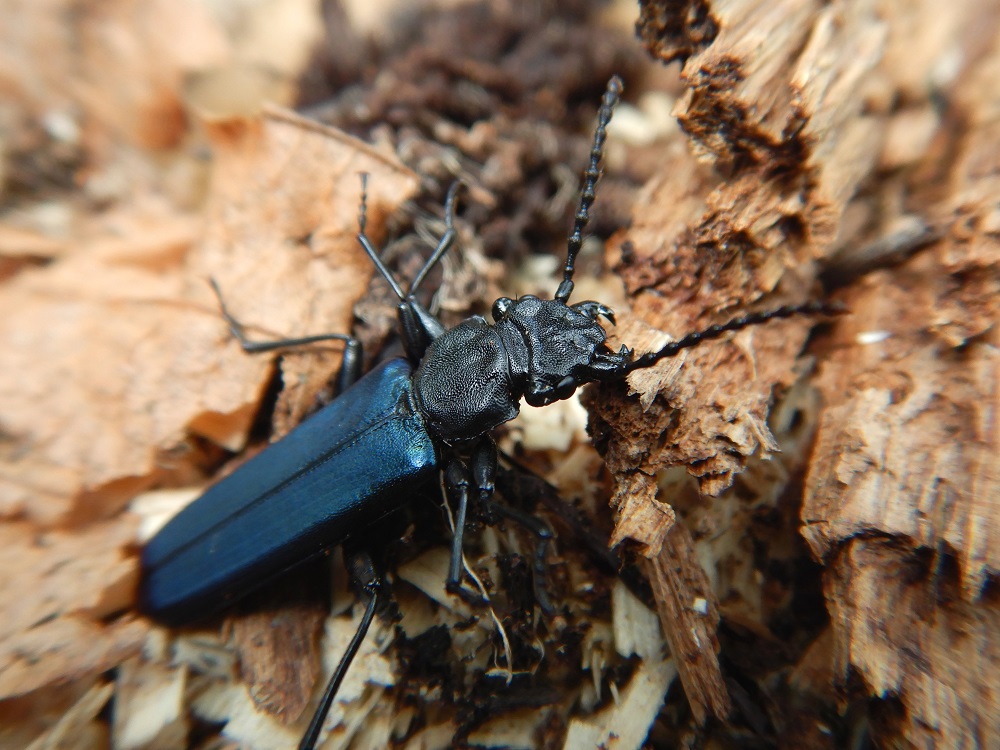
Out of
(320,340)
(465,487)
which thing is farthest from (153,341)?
(465,487)

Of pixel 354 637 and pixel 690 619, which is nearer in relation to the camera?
pixel 690 619

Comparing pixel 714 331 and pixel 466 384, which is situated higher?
pixel 466 384

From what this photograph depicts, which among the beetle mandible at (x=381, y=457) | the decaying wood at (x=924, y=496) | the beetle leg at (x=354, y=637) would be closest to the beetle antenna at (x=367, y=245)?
the beetle mandible at (x=381, y=457)

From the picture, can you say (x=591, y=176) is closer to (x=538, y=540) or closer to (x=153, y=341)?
(x=538, y=540)

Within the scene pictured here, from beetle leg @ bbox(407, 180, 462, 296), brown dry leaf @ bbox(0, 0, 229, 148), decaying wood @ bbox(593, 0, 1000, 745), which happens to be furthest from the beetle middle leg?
brown dry leaf @ bbox(0, 0, 229, 148)

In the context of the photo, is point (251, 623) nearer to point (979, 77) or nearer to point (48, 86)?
point (48, 86)

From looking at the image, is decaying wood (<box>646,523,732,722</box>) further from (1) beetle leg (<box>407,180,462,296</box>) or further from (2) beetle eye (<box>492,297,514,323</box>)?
(1) beetle leg (<box>407,180,462,296</box>)
